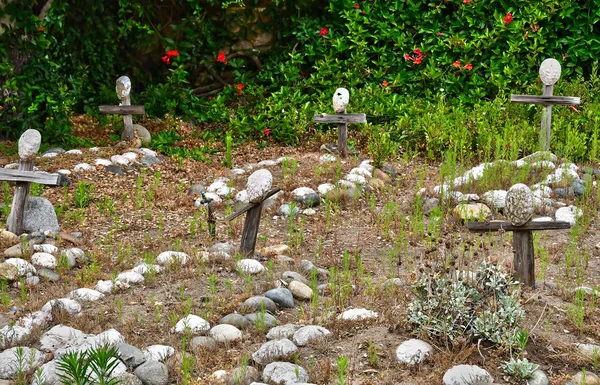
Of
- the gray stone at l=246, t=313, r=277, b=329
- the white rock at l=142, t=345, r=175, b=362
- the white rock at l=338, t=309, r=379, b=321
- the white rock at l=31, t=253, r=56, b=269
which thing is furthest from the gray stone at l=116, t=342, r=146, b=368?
the white rock at l=31, t=253, r=56, b=269

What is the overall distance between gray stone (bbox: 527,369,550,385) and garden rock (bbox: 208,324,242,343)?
1.56 meters

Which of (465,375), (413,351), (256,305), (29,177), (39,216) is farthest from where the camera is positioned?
(39,216)

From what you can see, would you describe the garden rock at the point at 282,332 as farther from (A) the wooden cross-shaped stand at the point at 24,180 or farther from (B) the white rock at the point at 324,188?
(B) the white rock at the point at 324,188

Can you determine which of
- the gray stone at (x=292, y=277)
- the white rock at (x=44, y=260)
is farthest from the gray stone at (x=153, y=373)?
the white rock at (x=44, y=260)

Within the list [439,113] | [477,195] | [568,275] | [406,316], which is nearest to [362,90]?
[439,113]

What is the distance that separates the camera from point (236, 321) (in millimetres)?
4828

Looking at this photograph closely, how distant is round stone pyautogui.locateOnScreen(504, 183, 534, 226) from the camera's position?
194 inches

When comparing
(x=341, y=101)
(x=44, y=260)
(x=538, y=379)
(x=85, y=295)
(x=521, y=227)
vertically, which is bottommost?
(x=538, y=379)

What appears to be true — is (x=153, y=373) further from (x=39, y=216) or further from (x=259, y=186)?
(x=39, y=216)

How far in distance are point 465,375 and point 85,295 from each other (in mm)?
2453

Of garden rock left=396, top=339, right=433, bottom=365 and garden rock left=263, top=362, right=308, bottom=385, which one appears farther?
garden rock left=396, top=339, right=433, bottom=365

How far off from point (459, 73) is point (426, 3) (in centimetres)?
100

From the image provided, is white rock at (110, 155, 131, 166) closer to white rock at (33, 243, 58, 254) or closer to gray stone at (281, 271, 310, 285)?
white rock at (33, 243, 58, 254)

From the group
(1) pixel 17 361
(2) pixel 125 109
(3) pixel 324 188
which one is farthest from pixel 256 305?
(2) pixel 125 109
